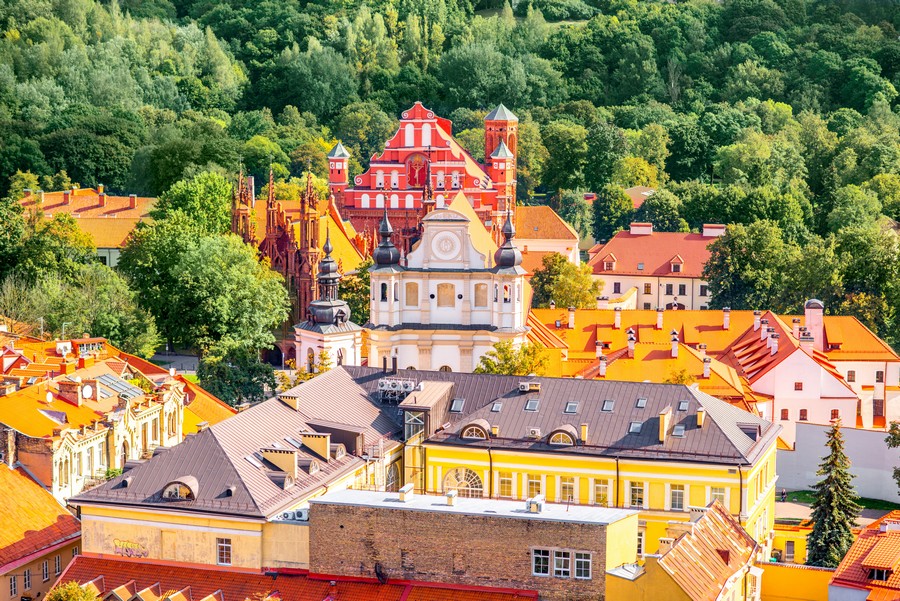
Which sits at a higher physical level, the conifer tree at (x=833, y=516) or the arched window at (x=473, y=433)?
the arched window at (x=473, y=433)

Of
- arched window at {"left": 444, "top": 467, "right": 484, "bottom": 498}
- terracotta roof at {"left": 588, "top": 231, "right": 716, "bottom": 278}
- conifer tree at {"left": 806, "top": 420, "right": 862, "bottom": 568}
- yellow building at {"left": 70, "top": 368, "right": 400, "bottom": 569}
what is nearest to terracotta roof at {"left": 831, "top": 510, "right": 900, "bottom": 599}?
conifer tree at {"left": 806, "top": 420, "right": 862, "bottom": 568}

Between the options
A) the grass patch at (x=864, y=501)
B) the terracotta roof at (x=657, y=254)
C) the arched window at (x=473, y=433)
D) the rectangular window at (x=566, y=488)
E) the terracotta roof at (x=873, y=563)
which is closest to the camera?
the terracotta roof at (x=873, y=563)

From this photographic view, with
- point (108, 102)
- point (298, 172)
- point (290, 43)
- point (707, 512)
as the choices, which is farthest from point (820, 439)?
point (290, 43)

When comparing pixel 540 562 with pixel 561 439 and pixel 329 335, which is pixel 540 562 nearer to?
pixel 561 439

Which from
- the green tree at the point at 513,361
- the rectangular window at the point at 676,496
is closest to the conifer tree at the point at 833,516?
the rectangular window at the point at 676,496

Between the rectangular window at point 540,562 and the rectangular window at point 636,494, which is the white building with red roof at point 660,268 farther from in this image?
the rectangular window at point 540,562

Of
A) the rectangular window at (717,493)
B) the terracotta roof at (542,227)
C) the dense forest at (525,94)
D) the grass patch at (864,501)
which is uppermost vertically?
the dense forest at (525,94)

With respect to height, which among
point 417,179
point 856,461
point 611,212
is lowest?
point 856,461

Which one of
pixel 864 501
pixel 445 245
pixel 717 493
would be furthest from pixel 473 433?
pixel 864 501
